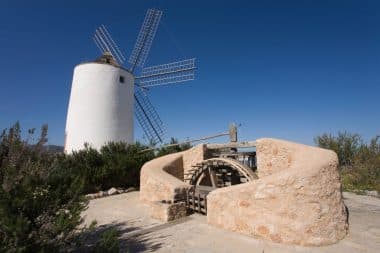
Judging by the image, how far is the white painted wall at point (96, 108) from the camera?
12352mm

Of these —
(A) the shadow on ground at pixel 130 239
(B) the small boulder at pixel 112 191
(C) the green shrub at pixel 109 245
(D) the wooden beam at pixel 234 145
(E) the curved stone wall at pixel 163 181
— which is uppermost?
(D) the wooden beam at pixel 234 145

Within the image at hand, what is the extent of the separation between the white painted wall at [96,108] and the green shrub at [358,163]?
1122cm

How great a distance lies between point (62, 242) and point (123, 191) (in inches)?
324

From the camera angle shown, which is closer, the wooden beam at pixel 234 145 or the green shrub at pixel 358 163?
the wooden beam at pixel 234 145

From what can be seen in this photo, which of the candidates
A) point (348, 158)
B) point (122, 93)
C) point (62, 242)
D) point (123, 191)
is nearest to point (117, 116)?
point (122, 93)

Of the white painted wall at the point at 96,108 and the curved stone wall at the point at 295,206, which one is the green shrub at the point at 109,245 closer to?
the curved stone wall at the point at 295,206

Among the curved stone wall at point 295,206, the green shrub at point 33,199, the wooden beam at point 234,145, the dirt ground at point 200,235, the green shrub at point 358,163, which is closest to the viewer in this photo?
the green shrub at point 33,199

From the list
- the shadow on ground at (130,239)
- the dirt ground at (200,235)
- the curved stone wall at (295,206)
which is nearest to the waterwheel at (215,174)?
the dirt ground at (200,235)

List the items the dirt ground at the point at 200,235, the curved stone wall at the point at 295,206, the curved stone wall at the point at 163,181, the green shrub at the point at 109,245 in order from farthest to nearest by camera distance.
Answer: the curved stone wall at the point at 163,181
the curved stone wall at the point at 295,206
the dirt ground at the point at 200,235
the green shrub at the point at 109,245

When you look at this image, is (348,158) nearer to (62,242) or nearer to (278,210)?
(278,210)

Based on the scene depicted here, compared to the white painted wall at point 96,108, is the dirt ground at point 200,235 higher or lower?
lower

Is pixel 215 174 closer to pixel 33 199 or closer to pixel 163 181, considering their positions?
pixel 163 181

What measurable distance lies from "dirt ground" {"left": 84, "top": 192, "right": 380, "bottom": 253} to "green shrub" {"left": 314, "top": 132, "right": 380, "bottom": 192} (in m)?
3.50

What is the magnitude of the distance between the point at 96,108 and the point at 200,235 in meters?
9.37
